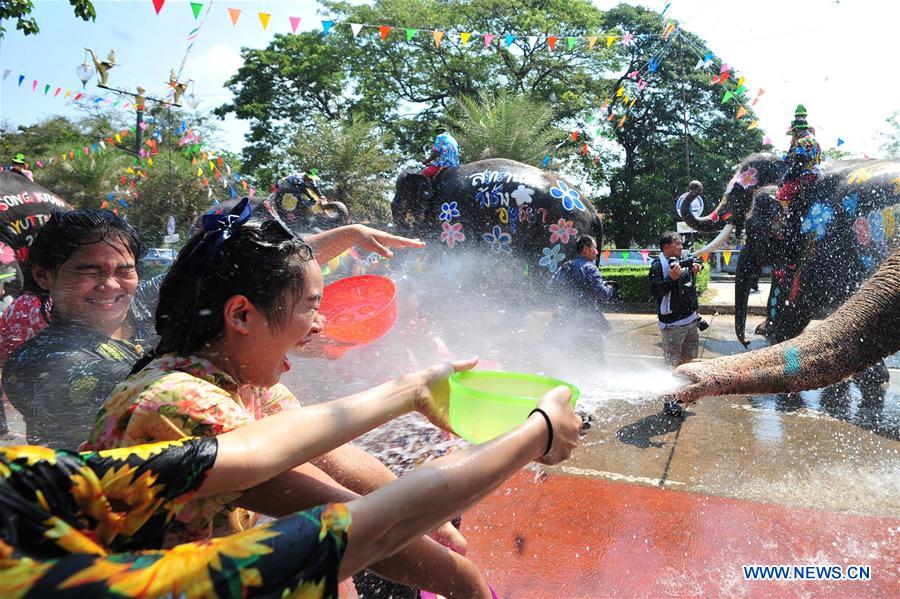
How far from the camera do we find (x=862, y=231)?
5941mm

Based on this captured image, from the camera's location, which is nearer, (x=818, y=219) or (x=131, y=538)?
(x=131, y=538)

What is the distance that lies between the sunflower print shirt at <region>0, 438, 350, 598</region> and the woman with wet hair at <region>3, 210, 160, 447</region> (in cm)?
129

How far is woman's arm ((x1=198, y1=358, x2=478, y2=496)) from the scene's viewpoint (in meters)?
1.10

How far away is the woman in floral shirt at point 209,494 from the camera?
0.74 metres

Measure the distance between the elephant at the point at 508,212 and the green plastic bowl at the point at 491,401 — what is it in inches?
223

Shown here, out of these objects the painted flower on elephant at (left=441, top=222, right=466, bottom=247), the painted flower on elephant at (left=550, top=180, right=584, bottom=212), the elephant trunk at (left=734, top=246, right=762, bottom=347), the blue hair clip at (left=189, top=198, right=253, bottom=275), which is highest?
the painted flower on elephant at (left=550, top=180, right=584, bottom=212)

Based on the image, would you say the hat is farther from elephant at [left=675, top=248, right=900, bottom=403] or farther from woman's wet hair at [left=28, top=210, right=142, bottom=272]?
woman's wet hair at [left=28, top=210, right=142, bottom=272]

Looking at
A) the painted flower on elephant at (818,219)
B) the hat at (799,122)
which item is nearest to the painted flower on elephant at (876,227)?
the painted flower on elephant at (818,219)

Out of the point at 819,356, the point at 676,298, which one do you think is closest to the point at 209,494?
the point at 819,356

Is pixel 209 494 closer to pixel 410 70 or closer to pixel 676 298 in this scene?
pixel 676 298

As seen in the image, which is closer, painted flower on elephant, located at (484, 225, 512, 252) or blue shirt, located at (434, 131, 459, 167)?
painted flower on elephant, located at (484, 225, 512, 252)

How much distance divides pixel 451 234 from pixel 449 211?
31 cm

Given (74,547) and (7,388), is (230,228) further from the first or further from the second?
(7,388)

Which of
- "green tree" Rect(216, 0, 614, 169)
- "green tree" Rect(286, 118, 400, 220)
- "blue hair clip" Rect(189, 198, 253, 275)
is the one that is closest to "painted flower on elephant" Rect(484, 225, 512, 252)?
"blue hair clip" Rect(189, 198, 253, 275)
